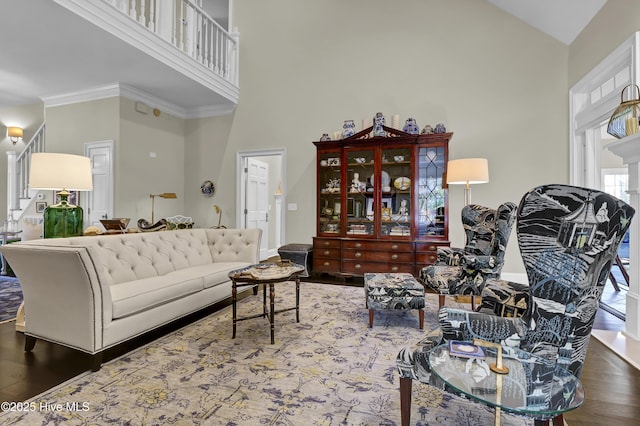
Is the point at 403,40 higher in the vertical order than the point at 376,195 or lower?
higher

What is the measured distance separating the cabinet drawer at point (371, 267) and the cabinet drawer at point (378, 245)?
0.68 ft

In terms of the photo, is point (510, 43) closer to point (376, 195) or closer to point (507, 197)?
point (507, 197)

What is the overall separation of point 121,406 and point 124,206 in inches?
161

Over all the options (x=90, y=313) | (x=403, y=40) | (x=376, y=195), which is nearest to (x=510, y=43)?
(x=403, y=40)

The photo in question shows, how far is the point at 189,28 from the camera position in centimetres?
473

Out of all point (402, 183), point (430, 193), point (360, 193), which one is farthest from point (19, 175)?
point (430, 193)

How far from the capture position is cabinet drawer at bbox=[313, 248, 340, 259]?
4.62 meters

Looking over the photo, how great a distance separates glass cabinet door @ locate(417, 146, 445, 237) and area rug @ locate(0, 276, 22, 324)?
4.70m

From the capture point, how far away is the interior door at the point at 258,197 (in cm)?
603

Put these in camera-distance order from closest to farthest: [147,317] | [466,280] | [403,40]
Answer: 1. [147,317]
2. [466,280]
3. [403,40]

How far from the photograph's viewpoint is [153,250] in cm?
Answer: 306

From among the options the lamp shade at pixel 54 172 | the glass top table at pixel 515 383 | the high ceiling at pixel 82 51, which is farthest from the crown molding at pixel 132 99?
the glass top table at pixel 515 383

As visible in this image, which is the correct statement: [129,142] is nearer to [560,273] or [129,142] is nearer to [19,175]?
[19,175]

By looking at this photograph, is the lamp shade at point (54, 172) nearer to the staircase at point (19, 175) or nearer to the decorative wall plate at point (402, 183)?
the decorative wall plate at point (402, 183)
